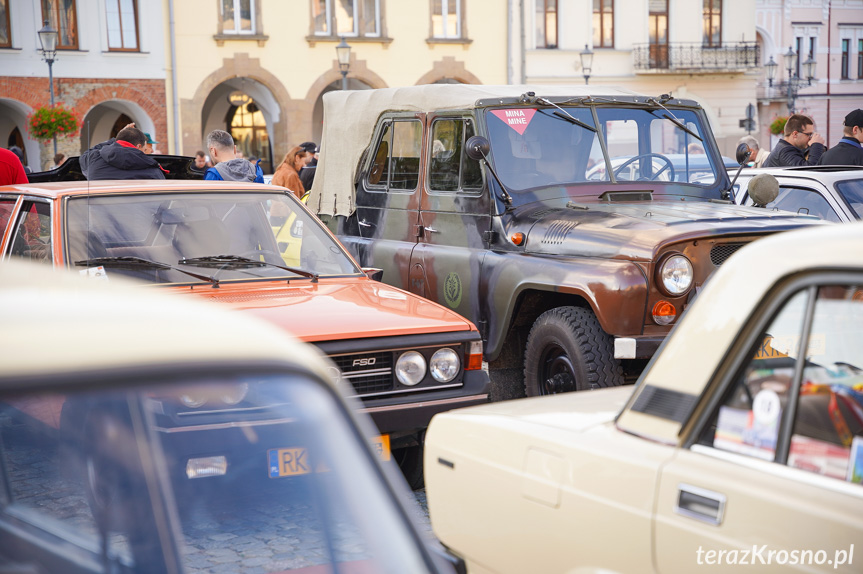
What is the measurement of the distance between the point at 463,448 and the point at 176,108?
3089 cm

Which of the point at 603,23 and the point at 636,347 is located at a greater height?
the point at 603,23

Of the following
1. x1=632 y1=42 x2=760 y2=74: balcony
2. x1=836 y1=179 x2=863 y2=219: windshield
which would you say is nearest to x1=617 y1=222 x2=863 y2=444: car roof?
x1=836 y1=179 x2=863 y2=219: windshield

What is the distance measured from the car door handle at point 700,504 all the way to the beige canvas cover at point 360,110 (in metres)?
4.83

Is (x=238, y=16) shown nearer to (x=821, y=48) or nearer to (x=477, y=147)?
(x=477, y=147)

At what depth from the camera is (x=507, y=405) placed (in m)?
2.82

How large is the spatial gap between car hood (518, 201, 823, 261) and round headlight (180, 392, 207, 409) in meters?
4.22

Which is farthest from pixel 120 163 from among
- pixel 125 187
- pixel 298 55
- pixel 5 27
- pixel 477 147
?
pixel 298 55

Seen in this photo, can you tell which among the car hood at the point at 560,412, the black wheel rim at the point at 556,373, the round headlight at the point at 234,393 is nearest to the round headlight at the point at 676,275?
the black wheel rim at the point at 556,373

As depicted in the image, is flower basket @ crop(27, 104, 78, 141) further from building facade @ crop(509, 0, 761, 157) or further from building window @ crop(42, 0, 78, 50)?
building facade @ crop(509, 0, 761, 157)

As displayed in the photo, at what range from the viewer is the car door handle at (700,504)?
6.51ft

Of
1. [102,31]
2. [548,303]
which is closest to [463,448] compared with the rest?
[548,303]

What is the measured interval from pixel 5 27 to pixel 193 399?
31225 mm

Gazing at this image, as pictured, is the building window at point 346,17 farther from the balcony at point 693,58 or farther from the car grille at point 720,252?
the car grille at point 720,252

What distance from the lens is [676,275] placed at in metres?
5.44
